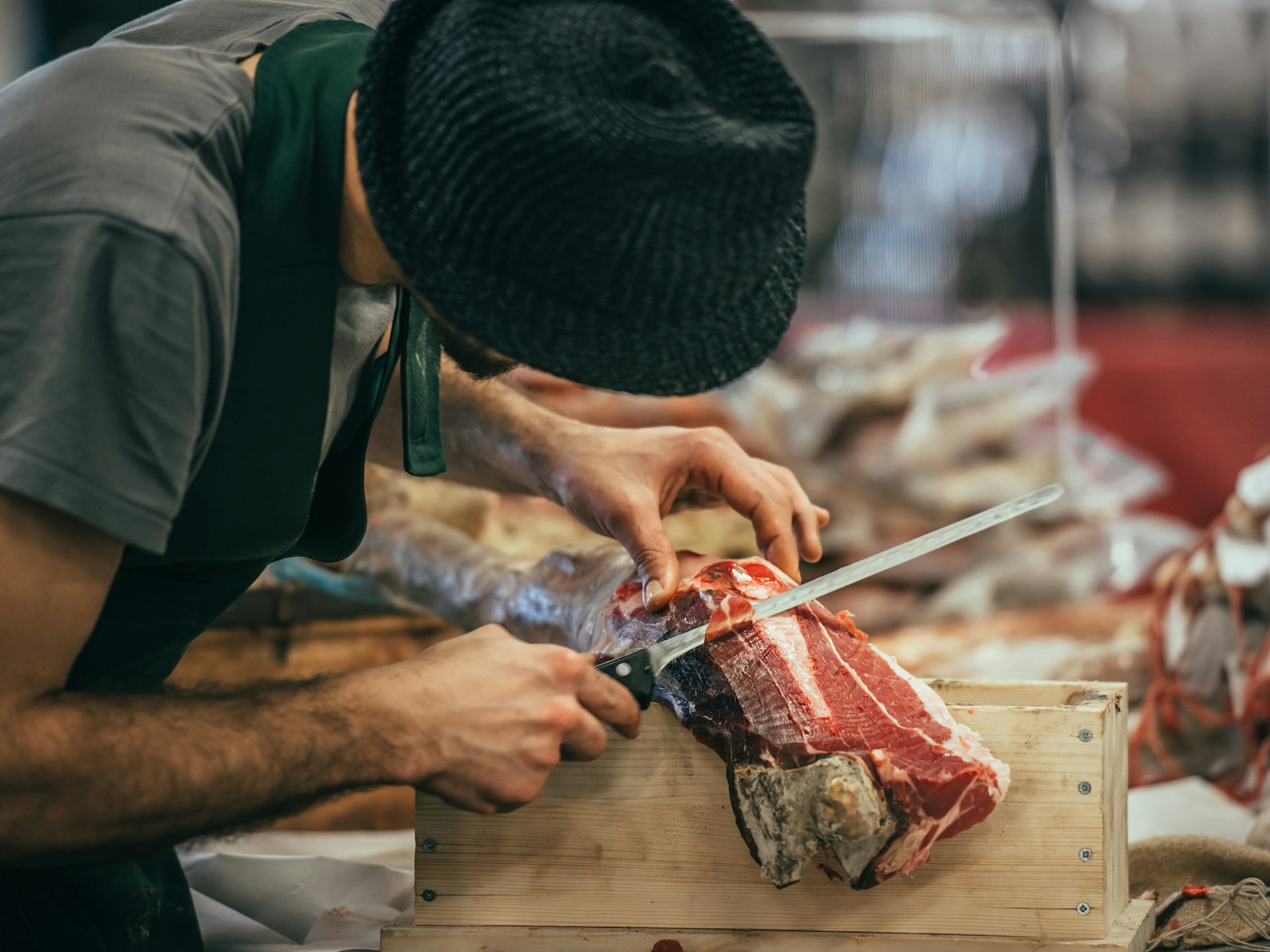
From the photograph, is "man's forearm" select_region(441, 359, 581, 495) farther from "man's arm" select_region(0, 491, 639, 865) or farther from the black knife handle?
"man's arm" select_region(0, 491, 639, 865)

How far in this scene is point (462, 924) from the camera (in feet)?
6.46

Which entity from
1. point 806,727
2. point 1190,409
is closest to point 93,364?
point 806,727

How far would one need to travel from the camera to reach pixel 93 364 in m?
1.29

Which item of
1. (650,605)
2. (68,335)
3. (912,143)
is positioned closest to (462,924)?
(650,605)

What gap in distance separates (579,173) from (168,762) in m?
0.82

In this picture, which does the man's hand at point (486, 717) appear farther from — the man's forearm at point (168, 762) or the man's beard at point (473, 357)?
the man's beard at point (473, 357)

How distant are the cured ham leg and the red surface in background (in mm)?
3120

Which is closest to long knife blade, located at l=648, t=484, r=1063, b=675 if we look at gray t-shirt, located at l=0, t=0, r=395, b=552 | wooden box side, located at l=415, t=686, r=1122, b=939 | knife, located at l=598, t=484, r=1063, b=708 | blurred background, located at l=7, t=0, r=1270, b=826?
knife, located at l=598, t=484, r=1063, b=708

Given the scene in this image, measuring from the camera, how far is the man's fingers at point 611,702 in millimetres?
1688

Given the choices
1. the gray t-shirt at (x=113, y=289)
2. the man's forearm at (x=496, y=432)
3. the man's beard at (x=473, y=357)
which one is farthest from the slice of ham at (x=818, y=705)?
the gray t-shirt at (x=113, y=289)

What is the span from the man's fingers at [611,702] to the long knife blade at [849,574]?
0.28ft

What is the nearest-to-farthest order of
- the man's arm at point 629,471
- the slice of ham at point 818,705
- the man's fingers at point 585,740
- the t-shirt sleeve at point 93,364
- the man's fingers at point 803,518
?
the t-shirt sleeve at point 93,364 < the man's fingers at point 585,740 < the slice of ham at point 818,705 < the man's arm at point 629,471 < the man's fingers at point 803,518

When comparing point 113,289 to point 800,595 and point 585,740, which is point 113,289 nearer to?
point 585,740

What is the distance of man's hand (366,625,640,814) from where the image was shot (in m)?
1.56
